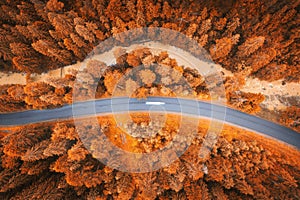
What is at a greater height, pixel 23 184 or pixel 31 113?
pixel 31 113

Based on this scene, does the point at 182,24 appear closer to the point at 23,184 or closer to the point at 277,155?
the point at 277,155

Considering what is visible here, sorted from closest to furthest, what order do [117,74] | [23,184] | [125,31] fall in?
[23,184], [117,74], [125,31]

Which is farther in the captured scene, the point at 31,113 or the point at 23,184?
the point at 31,113

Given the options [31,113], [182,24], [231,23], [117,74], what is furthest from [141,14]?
[31,113]

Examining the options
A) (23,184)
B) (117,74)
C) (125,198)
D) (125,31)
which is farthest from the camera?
(125,31)

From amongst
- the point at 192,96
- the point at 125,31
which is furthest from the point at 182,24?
the point at 192,96

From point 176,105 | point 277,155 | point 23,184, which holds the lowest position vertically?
point 23,184

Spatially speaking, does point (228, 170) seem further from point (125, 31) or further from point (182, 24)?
point (125, 31)
